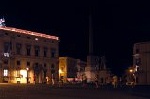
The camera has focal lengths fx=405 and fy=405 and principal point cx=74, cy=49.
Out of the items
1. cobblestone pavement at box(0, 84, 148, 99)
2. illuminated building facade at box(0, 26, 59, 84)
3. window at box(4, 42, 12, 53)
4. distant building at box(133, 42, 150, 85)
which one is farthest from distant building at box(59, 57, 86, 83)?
cobblestone pavement at box(0, 84, 148, 99)

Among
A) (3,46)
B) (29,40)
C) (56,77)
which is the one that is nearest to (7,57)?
(3,46)

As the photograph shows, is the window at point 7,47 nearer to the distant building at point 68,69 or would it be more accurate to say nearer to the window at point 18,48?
the window at point 18,48

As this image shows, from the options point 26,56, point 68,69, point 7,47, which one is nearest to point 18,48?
point 26,56

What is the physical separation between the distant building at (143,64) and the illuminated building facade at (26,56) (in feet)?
62.6

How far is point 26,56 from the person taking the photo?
100 meters

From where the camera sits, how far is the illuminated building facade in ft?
303

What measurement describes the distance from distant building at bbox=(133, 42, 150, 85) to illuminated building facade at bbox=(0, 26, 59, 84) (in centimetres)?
1907

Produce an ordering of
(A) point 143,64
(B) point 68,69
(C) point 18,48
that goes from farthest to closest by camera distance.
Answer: (B) point 68,69 < (C) point 18,48 < (A) point 143,64

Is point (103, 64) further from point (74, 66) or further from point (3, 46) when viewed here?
point (74, 66)

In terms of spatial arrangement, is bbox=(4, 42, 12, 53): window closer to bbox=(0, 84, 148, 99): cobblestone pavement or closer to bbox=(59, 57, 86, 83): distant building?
bbox=(59, 57, 86, 83): distant building

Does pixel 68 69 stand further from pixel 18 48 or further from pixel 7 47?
pixel 7 47

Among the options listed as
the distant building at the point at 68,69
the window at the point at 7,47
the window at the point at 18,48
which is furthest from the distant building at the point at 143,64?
the distant building at the point at 68,69

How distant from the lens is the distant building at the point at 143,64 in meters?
87.9

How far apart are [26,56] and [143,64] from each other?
2941cm
